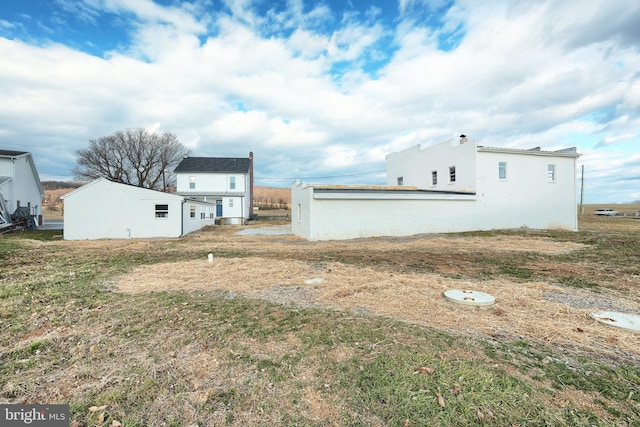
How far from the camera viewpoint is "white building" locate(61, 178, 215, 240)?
18562 mm

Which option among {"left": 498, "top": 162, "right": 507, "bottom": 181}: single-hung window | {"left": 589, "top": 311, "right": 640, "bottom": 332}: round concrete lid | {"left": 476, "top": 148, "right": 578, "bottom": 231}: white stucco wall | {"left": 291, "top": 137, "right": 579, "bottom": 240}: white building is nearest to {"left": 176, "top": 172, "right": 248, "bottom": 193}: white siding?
{"left": 291, "top": 137, "right": 579, "bottom": 240}: white building

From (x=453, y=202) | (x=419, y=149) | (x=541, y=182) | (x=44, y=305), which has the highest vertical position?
(x=419, y=149)

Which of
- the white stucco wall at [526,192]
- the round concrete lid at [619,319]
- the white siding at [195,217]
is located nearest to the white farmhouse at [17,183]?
the white siding at [195,217]

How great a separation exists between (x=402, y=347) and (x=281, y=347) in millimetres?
1454

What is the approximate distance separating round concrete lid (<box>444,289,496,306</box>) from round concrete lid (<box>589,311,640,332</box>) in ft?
4.58

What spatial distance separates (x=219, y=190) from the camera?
34.1m

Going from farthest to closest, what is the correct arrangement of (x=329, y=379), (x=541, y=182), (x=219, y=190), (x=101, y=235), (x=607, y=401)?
(x=219, y=190) < (x=541, y=182) < (x=101, y=235) < (x=329, y=379) < (x=607, y=401)

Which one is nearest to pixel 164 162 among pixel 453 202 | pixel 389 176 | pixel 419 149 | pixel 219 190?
pixel 219 190

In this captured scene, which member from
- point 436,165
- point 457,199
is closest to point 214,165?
point 436,165

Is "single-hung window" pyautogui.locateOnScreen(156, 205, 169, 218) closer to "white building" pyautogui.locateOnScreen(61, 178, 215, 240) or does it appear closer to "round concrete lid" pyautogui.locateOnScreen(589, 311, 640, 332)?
"white building" pyautogui.locateOnScreen(61, 178, 215, 240)

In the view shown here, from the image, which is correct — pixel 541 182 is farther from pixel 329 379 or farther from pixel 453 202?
pixel 329 379

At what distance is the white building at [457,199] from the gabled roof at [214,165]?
1636 centimetres

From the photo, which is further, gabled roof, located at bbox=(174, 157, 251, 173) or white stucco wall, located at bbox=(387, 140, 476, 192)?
gabled roof, located at bbox=(174, 157, 251, 173)

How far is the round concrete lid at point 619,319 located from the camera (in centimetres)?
412
